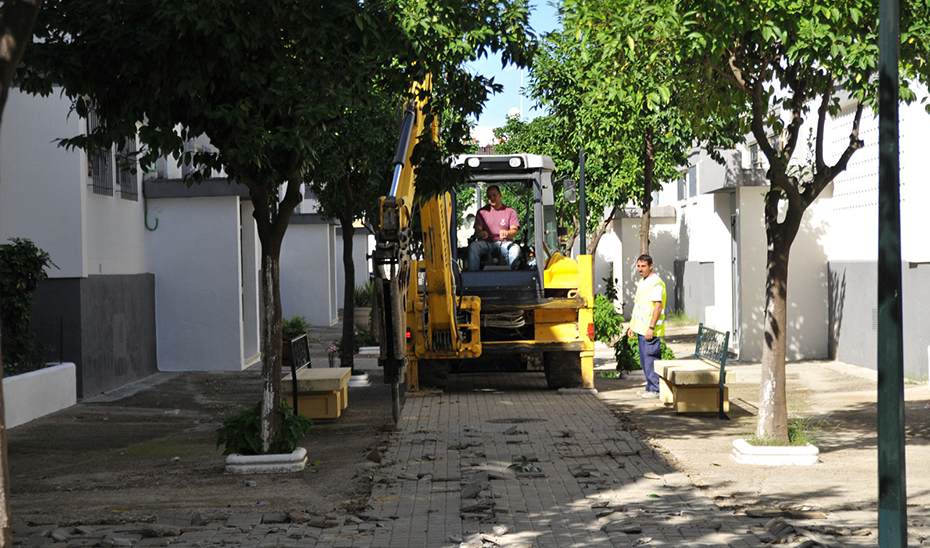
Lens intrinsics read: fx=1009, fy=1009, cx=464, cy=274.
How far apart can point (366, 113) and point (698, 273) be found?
14215mm

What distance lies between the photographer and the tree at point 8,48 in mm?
4469

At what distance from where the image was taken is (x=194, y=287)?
18844 millimetres

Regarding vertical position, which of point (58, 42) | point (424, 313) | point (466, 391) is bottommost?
point (466, 391)

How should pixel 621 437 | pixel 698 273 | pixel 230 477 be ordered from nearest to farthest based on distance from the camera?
pixel 230 477
pixel 621 437
pixel 698 273

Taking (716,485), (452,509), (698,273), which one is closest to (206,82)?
(452,509)

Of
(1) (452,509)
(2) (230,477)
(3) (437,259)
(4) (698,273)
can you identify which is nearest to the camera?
(1) (452,509)

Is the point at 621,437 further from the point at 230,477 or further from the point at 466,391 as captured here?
the point at 466,391

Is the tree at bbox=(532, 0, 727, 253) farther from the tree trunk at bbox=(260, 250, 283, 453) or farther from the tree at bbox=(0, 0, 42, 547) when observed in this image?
the tree at bbox=(0, 0, 42, 547)

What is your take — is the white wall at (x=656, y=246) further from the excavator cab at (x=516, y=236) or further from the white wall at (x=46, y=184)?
the white wall at (x=46, y=184)

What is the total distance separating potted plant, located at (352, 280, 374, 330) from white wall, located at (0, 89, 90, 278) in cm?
1663

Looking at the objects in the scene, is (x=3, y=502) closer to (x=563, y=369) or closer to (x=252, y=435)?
(x=252, y=435)

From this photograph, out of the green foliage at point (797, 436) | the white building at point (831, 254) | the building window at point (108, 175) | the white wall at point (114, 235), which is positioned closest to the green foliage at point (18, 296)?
the white wall at point (114, 235)

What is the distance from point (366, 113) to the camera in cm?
1603

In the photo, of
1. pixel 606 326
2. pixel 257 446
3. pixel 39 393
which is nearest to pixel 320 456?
pixel 257 446
